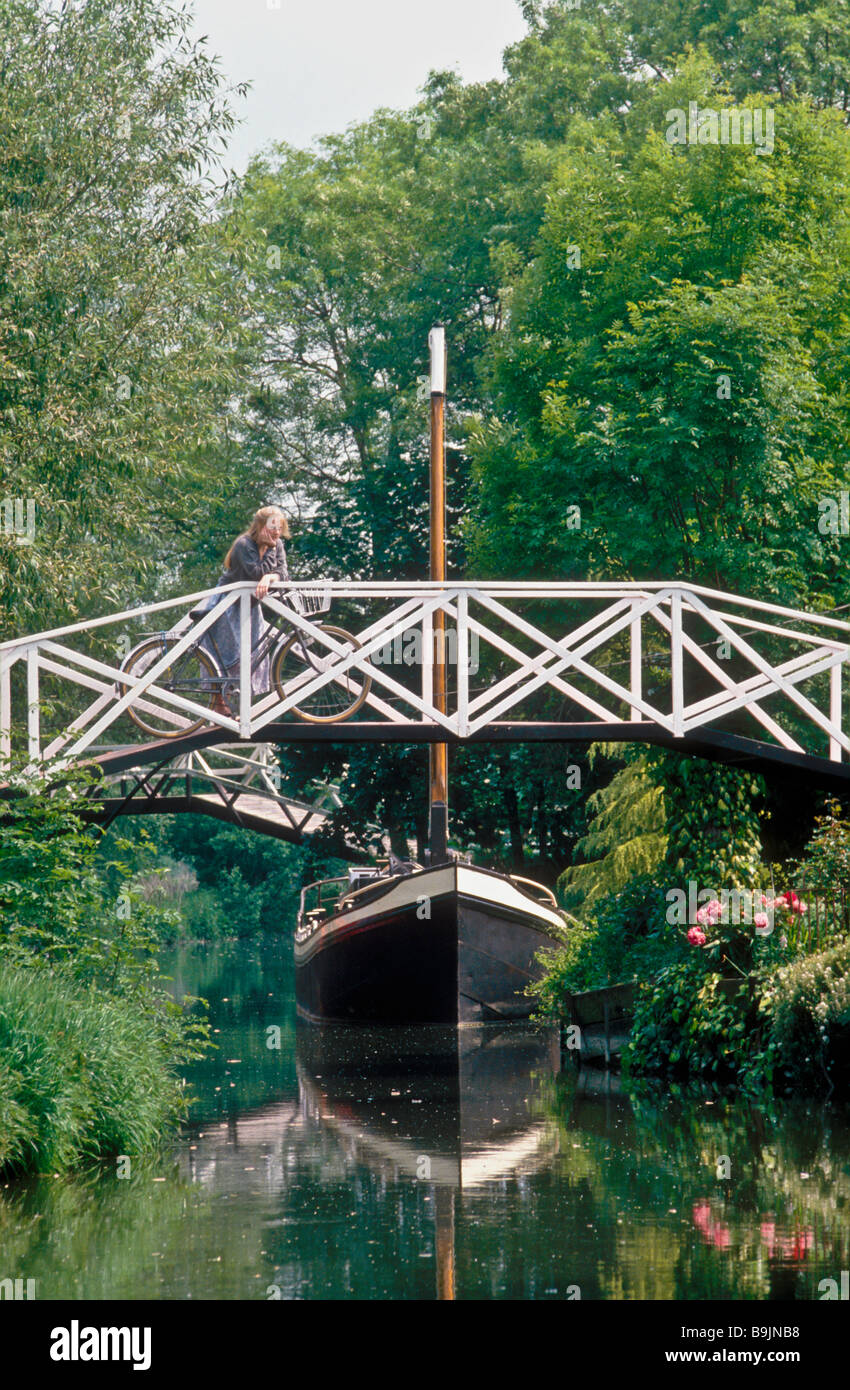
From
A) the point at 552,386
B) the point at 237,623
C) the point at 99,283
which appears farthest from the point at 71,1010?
the point at 552,386

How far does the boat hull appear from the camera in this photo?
19312mm

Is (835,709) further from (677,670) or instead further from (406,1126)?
(406,1126)

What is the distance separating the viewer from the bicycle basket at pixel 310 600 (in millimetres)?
13484

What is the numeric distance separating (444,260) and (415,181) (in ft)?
11.6

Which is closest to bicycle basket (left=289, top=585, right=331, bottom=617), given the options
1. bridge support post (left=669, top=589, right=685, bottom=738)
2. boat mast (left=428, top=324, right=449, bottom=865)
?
bridge support post (left=669, top=589, right=685, bottom=738)

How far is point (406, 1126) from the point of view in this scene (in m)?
12.2

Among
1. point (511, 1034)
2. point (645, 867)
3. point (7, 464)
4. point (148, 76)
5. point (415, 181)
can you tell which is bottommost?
point (511, 1034)

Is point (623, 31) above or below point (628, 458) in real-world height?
above

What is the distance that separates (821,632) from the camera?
20719 millimetres

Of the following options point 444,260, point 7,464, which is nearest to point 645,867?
point 7,464

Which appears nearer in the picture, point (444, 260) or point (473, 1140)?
point (473, 1140)

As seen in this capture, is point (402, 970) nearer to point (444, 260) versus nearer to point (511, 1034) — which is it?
point (511, 1034)

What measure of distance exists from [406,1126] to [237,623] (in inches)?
164

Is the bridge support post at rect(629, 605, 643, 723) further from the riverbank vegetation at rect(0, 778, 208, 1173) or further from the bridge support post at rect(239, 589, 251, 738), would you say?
the riverbank vegetation at rect(0, 778, 208, 1173)
